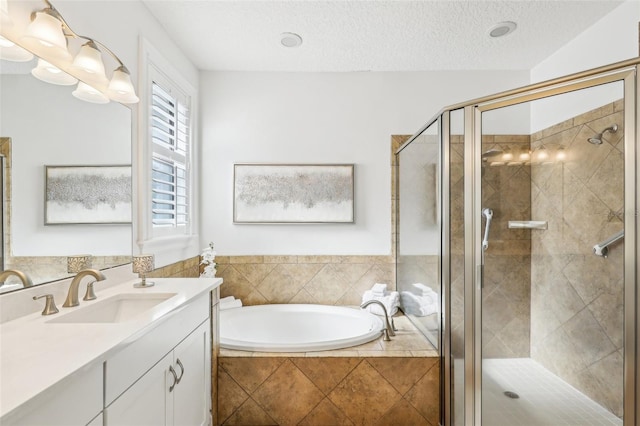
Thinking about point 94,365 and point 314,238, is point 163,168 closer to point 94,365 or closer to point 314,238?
point 314,238

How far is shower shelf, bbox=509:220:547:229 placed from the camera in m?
1.61

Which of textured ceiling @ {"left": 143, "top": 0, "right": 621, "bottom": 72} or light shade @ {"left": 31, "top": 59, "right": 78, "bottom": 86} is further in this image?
textured ceiling @ {"left": 143, "top": 0, "right": 621, "bottom": 72}

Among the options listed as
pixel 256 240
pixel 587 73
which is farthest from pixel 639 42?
pixel 256 240

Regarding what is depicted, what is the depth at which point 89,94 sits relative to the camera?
1.48 m

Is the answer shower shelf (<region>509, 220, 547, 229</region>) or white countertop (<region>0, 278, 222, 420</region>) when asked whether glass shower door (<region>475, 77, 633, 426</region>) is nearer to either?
shower shelf (<region>509, 220, 547, 229</region>)

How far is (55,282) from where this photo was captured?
51.6 inches

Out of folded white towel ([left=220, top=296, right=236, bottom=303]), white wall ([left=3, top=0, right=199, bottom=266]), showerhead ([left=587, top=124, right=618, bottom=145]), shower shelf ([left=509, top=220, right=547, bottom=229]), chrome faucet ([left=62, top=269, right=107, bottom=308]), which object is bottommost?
folded white towel ([left=220, top=296, right=236, bottom=303])

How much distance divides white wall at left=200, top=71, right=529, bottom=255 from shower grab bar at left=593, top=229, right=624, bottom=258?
1.56 metres

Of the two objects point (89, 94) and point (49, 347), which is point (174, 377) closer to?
point (49, 347)

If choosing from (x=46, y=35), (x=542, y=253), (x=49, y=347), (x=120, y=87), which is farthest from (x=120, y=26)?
(x=542, y=253)

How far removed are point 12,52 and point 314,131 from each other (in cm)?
207

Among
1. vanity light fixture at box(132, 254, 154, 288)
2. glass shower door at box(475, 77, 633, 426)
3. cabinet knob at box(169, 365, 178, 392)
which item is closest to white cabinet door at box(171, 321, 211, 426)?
cabinet knob at box(169, 365, 178, 392)

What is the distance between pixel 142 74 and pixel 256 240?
1.54 m

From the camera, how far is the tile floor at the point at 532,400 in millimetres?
1500
